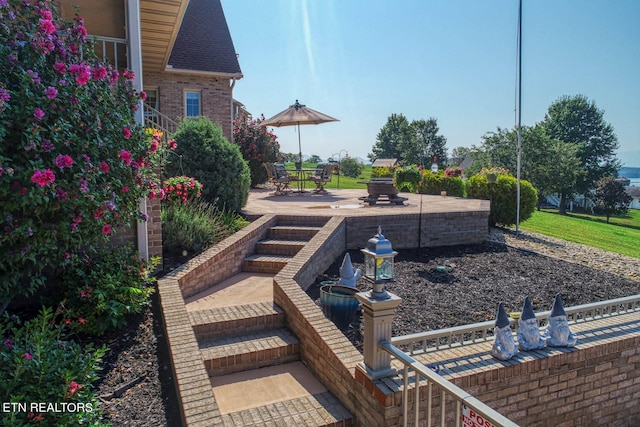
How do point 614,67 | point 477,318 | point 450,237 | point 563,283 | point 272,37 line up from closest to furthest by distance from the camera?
point 477,318 < point 563,283 < point 450,237 < point 272,37 < point 614,67

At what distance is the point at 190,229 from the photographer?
231 inches

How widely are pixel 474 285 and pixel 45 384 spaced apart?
204 inches

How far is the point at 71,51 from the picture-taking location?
3732 mm

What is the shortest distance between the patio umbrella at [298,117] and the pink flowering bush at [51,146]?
28.5 feet

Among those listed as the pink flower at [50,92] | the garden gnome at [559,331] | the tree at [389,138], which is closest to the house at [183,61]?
the pink flower at [50,92]

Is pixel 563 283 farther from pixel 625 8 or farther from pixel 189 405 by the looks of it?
pixel 625 8

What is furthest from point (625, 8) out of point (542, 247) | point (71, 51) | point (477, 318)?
point (71, 51)

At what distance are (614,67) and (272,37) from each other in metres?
20.2

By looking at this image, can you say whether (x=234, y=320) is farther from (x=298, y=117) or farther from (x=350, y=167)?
(x=350, y=167)

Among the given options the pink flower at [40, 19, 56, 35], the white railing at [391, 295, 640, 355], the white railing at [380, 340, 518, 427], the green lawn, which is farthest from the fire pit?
the pink flower at [40, 19, 56, 35]

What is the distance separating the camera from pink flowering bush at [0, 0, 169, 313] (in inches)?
117

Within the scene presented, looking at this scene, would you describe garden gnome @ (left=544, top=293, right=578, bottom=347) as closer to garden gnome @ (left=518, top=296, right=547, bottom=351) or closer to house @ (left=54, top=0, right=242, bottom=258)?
garden gnome @ (left=518, top=296, right=547, bottom=351)

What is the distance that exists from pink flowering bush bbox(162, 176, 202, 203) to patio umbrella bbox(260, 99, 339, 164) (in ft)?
21.0

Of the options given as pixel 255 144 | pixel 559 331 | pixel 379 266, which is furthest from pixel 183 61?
pixel 559 331
